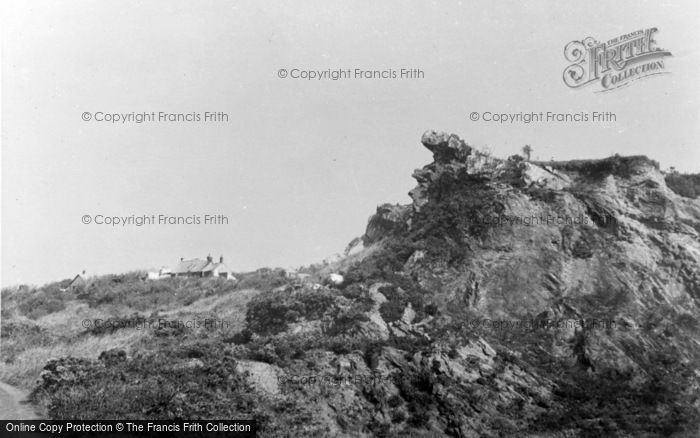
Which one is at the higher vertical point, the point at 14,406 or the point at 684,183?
the point at 684,183

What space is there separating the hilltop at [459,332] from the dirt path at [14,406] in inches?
23.9

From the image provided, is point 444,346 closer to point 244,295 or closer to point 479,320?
point 479,320

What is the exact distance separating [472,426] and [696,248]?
1909cm

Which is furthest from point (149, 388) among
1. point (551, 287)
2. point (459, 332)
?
point (551, 287)

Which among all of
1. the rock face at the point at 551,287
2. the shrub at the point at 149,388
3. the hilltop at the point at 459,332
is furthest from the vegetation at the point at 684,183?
the shrub at the point at 149,388

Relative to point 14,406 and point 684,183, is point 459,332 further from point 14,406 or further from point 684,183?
point 684,183

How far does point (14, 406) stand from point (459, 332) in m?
19.2

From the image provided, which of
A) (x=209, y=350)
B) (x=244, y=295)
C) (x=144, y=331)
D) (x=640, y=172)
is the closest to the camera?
(x=209, y=350)

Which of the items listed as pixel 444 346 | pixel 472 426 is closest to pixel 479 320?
pixel 444 346

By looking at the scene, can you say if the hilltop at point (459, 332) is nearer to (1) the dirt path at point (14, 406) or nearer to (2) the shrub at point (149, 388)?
(2) the shrub at point (149, 388)

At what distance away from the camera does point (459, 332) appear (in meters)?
24.6

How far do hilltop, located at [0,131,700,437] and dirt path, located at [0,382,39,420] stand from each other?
608mm

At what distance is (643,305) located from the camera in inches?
1045

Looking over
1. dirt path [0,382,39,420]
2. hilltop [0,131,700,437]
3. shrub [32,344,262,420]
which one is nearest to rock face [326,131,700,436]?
hilltop [0,131,700,437]
